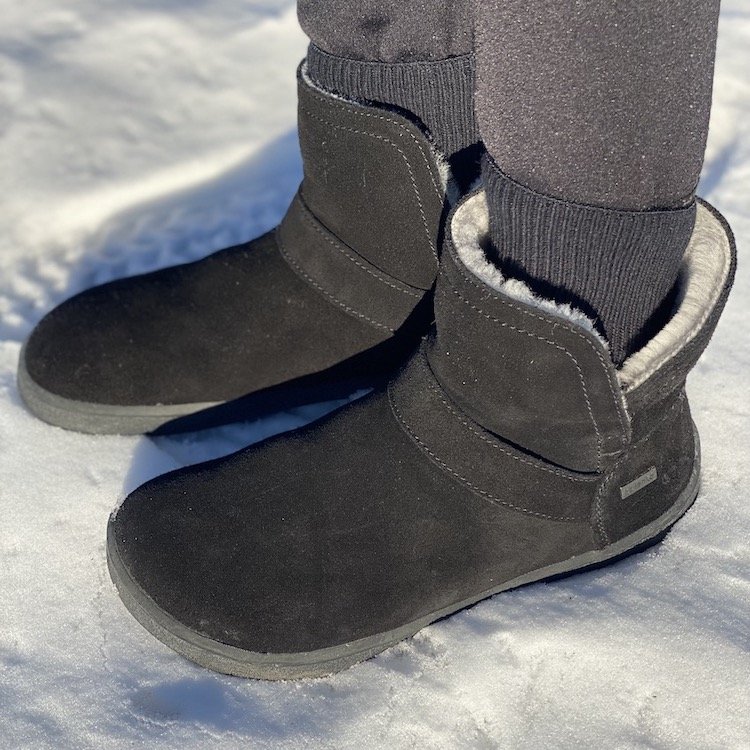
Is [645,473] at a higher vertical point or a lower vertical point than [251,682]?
higher

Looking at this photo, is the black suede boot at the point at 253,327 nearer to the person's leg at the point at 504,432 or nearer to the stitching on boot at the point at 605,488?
the person's leg at the point at 504,432

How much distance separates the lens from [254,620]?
0.99 meters

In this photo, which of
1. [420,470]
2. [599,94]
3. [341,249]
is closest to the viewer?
[599,94]

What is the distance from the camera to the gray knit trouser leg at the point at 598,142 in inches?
31.6

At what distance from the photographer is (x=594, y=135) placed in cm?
84

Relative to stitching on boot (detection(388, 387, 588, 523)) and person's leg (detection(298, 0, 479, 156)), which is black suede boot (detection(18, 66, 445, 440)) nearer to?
person's leg (detection(298, 0, 479, 156))

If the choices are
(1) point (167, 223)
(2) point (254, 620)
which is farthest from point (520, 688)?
(1) point (167, 223)

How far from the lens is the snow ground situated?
37.3 inches

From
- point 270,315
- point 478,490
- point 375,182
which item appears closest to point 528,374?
point 478,490

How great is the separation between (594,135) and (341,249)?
489 millimetres

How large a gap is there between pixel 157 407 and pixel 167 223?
569 millimetres

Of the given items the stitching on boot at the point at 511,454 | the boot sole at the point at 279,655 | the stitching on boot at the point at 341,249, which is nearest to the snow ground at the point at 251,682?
the boot sole at the point at 279,655

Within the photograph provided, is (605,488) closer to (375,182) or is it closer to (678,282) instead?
(678,282)

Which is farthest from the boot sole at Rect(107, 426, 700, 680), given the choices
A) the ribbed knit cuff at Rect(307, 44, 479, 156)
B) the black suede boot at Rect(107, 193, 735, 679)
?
the ribbed knit cuff at Rect(307, 44, 479, 156)
